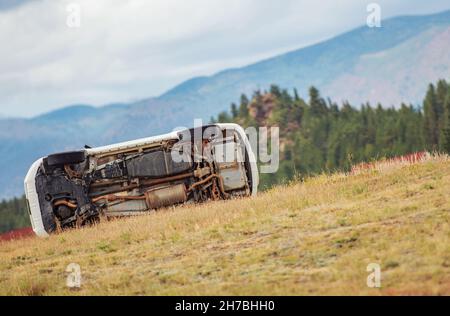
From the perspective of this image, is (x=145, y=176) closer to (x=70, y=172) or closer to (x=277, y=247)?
(x=70, y=172)

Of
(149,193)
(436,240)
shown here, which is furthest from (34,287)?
(149,193)

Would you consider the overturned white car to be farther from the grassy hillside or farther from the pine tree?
the pine tree

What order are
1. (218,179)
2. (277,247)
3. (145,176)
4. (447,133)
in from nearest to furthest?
(277,247) < (218,179) < (145,176) < (447,133)

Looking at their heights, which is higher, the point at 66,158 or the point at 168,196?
the point at 66,158

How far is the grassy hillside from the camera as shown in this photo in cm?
1080

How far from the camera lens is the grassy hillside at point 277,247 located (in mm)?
10805

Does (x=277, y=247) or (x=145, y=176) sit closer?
(x=277, y=247)

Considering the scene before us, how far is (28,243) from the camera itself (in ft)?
63.9

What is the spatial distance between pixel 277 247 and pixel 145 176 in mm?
9308

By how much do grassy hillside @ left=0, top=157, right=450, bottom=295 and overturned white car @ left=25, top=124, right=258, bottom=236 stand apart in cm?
219

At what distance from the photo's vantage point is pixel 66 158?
21.3 m

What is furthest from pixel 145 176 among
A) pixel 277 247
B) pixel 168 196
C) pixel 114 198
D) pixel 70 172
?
pixel 277 247

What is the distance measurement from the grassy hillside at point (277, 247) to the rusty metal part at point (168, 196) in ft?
6.81
